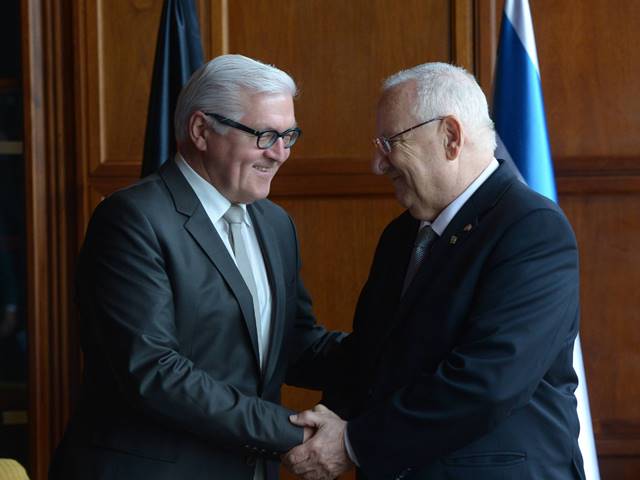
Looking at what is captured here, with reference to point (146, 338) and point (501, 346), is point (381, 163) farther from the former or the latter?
point (146, 338)

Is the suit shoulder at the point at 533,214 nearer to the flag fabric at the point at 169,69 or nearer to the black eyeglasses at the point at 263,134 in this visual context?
the black eyeglasses at the point at 263,134

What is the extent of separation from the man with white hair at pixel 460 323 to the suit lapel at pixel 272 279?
0.16 metres

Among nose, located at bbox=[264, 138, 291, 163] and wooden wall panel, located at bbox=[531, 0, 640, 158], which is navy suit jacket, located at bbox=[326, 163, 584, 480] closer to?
nose, located at bbox=[264, 138, 291, 163]

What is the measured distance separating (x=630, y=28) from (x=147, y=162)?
5.96 feet

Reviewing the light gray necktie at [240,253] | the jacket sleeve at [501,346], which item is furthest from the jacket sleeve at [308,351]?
the jacket sleeve at [501,346]

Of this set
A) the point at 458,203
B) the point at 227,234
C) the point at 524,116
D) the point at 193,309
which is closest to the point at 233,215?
the point at 227,234

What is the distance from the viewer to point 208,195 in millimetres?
2229

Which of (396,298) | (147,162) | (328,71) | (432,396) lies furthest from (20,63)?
(432,396)

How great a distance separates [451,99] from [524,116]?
3.11ft

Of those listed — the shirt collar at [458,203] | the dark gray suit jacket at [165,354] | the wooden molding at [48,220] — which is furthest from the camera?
the wooden molding at [48,220]

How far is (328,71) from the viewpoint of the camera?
3537mm

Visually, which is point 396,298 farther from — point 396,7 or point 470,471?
point 396,7

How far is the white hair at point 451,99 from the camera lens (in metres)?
2.10

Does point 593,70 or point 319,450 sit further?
point 593,70
